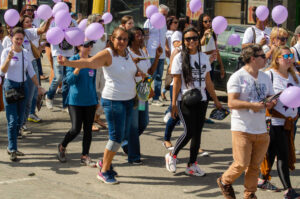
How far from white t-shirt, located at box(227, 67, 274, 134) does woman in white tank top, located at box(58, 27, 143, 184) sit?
4.56 feet

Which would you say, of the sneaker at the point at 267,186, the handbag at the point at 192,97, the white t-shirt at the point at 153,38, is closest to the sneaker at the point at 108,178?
the handbag at the point at 192,97

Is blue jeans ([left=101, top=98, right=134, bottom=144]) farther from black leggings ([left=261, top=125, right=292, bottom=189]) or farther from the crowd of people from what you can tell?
black leggings ([left=261, top=125, right=292, bottom=189])

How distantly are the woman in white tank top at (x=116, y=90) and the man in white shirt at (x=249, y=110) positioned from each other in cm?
137

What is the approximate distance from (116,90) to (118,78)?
137 millimetres

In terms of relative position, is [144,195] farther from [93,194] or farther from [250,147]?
[250,147]

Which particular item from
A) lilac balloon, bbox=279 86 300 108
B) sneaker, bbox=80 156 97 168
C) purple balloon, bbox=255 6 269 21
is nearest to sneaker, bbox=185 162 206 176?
sneaker, bbox=80 156 97 168

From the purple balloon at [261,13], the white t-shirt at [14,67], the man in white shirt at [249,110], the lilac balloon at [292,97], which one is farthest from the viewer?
the purple balloon at [261,13]

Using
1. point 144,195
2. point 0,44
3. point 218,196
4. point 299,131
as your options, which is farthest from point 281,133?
point 0,44

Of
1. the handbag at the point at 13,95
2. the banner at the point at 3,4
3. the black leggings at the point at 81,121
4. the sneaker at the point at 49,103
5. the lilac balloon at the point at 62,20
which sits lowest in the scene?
the sneaker at the point at 49,103

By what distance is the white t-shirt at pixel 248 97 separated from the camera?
5.77 metres

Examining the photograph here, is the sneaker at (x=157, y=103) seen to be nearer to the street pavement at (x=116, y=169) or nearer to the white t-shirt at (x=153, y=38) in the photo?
the white t-shirt at (x=153, y=38)

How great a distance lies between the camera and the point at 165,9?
456 inches

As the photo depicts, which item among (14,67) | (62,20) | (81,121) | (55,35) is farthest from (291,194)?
(14,67)

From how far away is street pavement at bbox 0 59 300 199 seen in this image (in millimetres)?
6414
